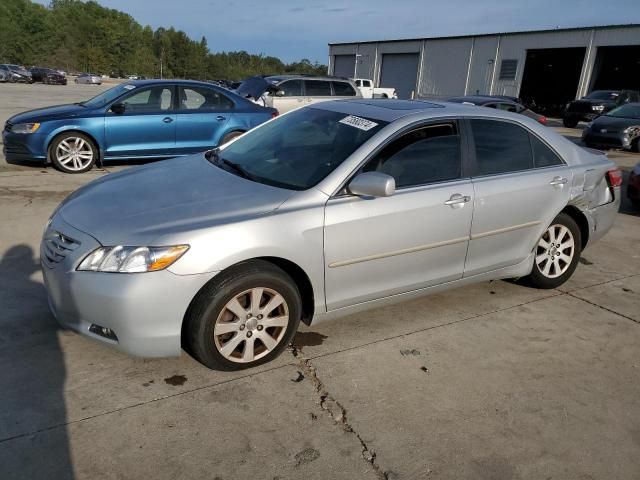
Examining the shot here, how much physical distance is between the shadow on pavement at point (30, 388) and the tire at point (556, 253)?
3572mm

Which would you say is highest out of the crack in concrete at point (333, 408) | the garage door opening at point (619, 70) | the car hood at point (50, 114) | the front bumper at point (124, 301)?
the garage door opening at point (619, 70)

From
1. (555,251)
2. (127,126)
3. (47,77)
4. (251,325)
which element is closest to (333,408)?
(251,325)

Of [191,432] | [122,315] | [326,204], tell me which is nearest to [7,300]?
[122,315]

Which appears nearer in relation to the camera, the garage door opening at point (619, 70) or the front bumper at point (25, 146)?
the front bumper at point (25, 146)

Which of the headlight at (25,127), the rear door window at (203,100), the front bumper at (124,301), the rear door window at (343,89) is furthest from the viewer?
the rear door window at (343,89)

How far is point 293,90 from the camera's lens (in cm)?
1429

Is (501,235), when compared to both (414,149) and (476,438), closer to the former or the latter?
(414,149)

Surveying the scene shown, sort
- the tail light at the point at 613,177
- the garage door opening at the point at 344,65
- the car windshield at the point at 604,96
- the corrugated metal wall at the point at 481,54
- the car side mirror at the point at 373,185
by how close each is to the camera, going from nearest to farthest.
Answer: the car side mirror at the point at 373,185 < the tail light at the point at 613,177 < the car windshield at the point at 604,96 < the corrugated metal wall at the point at 481,54 < the garage door opening at the point at 344,65

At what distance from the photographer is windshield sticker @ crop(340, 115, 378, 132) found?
348cm

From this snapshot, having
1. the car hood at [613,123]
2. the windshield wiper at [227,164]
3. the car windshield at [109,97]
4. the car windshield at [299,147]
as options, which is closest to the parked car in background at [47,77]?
the car windshield at [109,97]

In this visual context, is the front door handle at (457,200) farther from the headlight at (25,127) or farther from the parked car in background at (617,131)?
the parked car in background at (617,131)

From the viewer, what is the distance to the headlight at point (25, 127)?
7898mm

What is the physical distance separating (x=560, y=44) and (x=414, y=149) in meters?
35.1

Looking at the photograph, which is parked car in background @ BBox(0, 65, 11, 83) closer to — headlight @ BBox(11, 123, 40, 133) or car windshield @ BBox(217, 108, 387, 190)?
headlight @ BBox(11, 123, 40, 133)
